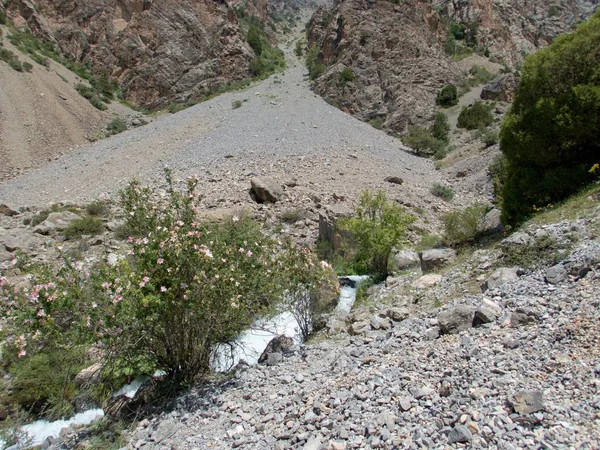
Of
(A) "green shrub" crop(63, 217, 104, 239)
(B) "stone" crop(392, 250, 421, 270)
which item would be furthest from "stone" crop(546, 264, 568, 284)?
(A) "green shrub" crop(63, 217, 104, 239)

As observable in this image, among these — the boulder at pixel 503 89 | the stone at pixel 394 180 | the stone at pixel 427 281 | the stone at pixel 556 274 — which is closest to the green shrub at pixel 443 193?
the stone at pixel 394 180

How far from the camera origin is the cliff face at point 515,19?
134ft

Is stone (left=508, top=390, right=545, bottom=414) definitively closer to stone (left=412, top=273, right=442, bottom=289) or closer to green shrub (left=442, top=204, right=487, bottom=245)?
stone (left=412, top=273, right=442, bottom=289)

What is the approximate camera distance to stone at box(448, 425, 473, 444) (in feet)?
9.09

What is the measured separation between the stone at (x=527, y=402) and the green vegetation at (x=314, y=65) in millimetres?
33223

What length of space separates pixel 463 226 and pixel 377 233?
191 centimetres

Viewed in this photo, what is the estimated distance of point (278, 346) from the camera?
20.0 feet

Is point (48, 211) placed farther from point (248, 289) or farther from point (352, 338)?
point (352, 338)

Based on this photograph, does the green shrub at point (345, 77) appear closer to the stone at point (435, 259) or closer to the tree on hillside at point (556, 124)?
the tree on hillside at point (556, 124)

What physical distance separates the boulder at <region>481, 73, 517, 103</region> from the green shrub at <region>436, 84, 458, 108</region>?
1990mm

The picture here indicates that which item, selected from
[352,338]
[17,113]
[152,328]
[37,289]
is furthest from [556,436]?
[17,113]

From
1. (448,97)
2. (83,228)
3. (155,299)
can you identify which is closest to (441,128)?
(448,97)

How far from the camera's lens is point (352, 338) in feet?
17.7

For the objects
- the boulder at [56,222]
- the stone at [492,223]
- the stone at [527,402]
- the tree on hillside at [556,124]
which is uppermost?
the tree on hillside at [556,124]
